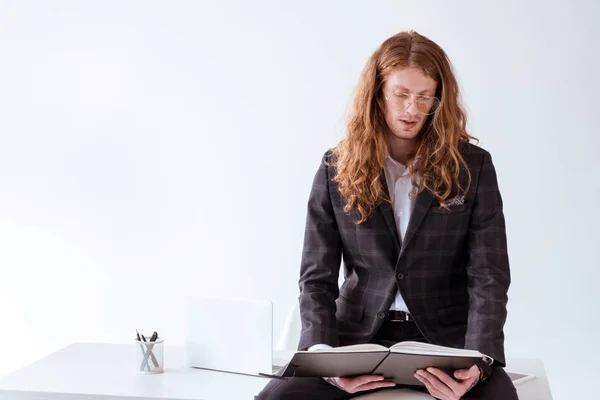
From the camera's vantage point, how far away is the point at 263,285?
3867 millimetres

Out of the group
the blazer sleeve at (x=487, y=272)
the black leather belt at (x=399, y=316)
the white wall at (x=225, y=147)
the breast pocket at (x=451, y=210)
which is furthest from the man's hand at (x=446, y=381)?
the white wall at (x=225, y=147)

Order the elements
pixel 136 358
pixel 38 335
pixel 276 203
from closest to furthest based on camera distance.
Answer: pixel 136 358, pixel 276 203, pixel 38 335

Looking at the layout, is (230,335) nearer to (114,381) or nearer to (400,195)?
(114,381)

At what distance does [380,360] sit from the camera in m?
1.85

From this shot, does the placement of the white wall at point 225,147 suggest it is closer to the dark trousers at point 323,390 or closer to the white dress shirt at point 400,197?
the white dress shirt at point 400,197

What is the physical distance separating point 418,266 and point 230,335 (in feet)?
1.77

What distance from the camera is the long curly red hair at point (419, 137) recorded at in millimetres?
2244

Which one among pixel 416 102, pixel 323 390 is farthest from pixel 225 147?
pixel 323 390

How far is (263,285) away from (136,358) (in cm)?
165

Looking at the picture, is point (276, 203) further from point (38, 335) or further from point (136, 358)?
point (136, 358)

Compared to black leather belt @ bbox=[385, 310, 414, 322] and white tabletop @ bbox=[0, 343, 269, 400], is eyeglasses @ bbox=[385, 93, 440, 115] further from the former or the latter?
white tabletop @ bbox=[0, 343, 269, 400]

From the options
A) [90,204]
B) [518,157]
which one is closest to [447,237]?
[518,157]

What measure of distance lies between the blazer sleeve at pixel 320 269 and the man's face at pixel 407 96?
0.84 feet

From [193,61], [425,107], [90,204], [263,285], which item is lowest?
[263,285]
